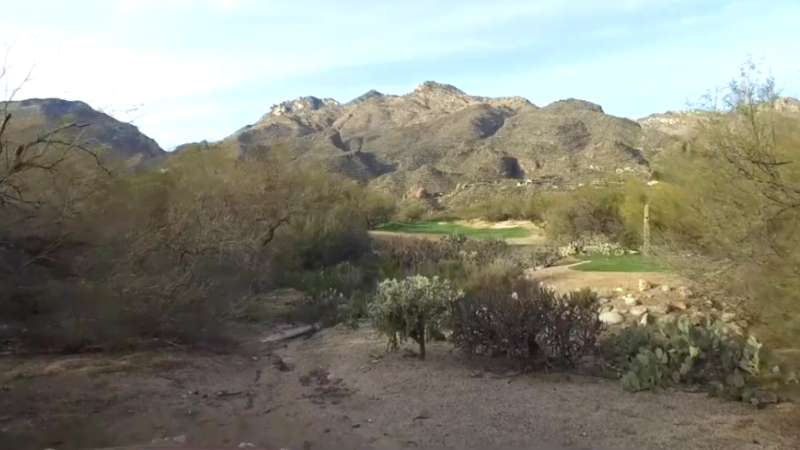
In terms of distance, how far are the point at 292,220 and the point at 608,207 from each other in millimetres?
13959

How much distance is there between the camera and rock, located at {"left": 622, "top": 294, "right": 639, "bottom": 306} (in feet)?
51.2

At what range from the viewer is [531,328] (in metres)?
11.0

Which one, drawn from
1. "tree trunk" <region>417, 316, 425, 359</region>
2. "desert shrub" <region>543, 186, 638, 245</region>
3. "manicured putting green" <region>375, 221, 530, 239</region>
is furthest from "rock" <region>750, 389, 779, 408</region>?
"manicured putting green" <region>375, 221, 530, 239</region>

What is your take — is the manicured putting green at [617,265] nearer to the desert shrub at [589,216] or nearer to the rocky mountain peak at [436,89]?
the desert shrub at [589,216]

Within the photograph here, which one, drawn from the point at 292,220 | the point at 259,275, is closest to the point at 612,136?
the point at 292,220

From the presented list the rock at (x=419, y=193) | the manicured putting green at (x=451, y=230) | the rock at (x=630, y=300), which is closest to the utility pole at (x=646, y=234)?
the rock at (x=630, y=300)

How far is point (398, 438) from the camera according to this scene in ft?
28.1

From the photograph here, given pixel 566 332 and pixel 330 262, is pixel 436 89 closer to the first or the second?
pixel 330 262

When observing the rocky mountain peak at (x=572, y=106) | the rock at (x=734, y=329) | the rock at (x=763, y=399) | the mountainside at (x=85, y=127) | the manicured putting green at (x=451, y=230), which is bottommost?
the manicured putting green at (x=451, y=230)

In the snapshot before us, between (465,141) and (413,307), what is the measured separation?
72.4 m

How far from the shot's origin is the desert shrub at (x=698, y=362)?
984 centimetres

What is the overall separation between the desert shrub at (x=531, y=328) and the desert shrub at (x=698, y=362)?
69cm

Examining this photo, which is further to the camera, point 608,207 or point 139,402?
point 608,207

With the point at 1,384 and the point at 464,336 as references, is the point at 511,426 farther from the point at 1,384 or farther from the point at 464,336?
the point at 1,384
